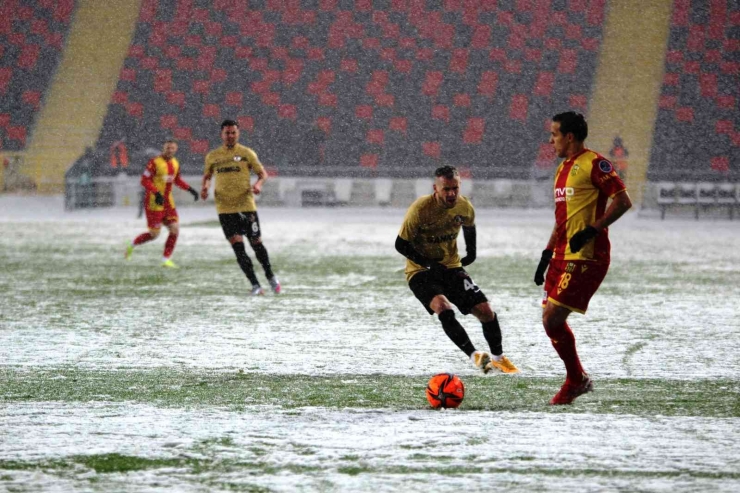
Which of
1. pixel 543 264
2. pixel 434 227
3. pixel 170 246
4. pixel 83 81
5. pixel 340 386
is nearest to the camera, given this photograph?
pixel 543 264

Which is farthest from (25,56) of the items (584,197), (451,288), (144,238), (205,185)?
(584,197)

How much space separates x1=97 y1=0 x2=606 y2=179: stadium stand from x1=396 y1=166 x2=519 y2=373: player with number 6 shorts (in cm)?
2313

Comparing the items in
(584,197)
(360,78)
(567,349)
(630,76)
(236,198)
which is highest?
(630,76)

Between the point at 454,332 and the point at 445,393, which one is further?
the point at 454,332

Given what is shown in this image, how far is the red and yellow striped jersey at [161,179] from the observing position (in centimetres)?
1389

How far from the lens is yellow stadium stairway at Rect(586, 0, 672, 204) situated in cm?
3109

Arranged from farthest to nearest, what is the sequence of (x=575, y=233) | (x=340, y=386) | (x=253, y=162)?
1. (x=253, y=162)
2. (x=340, y=386)
3. (x=575, y=233)

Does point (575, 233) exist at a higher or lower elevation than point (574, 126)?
lower

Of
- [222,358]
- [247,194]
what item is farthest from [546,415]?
[247,194]

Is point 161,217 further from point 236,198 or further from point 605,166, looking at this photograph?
point 605,166

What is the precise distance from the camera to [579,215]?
561cm

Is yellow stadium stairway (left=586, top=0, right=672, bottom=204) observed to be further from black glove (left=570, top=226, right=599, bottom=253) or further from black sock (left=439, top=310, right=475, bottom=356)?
black glove (left=570, top=226, right=599, bottom=253)

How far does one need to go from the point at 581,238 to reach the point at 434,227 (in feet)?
4.97

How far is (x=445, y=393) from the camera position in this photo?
5410 millimetres
